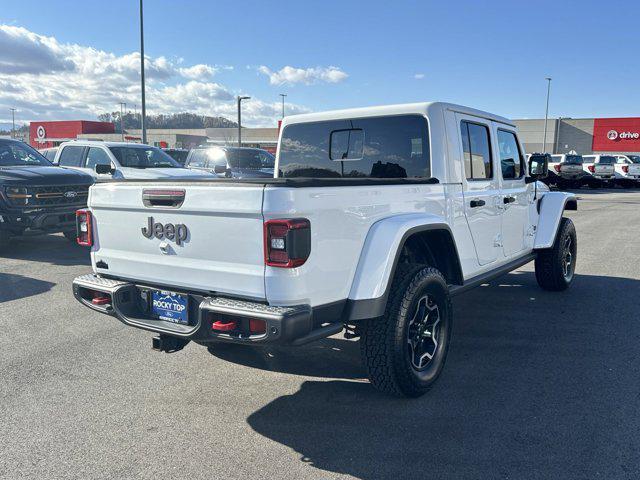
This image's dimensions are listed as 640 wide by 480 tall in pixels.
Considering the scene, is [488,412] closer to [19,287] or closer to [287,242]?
[287,242]

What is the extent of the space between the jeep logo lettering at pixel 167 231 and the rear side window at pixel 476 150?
94.2 inches

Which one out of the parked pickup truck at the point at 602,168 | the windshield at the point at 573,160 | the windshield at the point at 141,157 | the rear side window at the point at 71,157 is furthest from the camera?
the parked pickup truck at the point at 602,168

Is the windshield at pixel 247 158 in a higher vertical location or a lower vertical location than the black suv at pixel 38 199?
higher

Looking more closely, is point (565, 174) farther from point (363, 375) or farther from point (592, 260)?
point (363, 375)

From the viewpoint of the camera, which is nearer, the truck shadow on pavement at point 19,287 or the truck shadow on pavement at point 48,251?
the truck shadow on pavement at point 19,287

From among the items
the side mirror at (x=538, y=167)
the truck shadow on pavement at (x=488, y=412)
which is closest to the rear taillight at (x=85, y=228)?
the truck shadow on pavement at (x=488, y=412)

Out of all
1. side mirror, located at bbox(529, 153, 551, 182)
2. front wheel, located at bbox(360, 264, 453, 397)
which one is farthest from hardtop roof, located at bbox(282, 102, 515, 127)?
front wheel, located at bbox(360, 264, 453, 397)

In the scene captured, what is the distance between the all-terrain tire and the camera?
6.32 m

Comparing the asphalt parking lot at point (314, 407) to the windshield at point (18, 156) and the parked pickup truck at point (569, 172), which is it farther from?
the parked pickup truck at point (569, 172)

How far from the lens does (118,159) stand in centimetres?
1134

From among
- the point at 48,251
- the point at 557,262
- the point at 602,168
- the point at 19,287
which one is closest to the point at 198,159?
the point at 48,251

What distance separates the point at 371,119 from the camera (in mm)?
4613

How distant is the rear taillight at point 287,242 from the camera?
2.82 metres

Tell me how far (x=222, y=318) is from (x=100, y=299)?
119 centimetres
